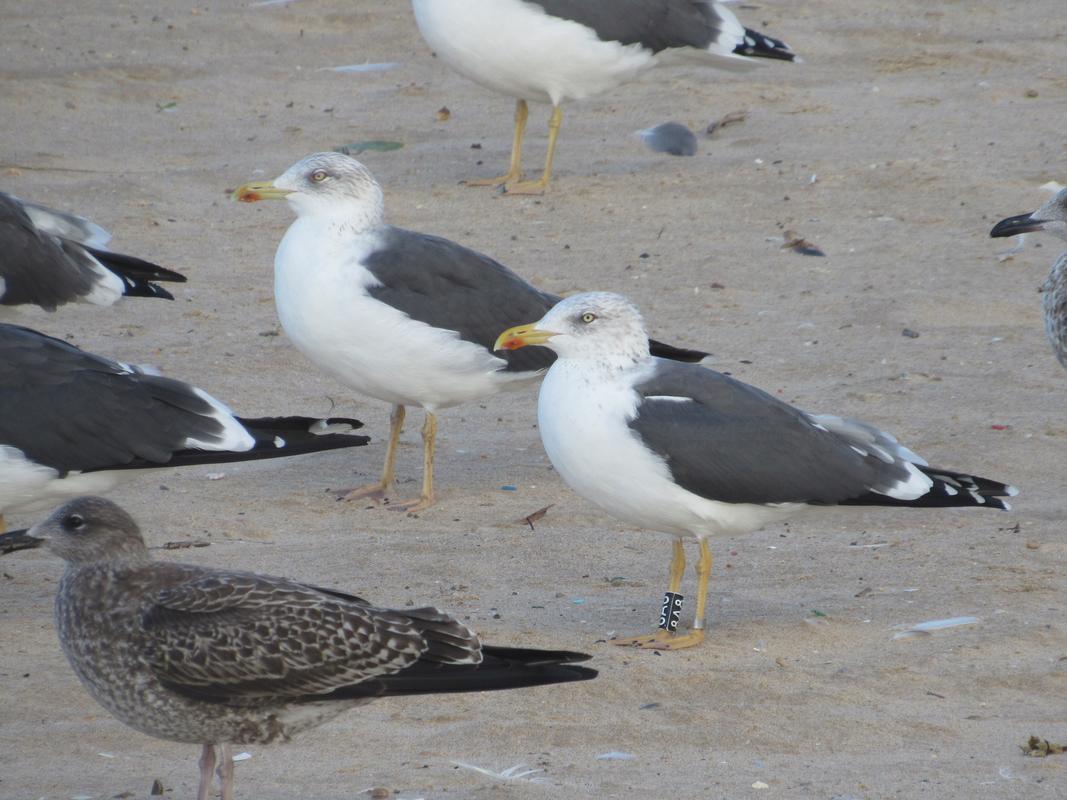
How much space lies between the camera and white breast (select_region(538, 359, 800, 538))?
603 cm

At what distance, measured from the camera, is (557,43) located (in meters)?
11.1

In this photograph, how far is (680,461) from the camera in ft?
19.8

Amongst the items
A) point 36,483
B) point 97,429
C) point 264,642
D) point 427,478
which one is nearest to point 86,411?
point 97,429

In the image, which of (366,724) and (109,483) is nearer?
(366,724)

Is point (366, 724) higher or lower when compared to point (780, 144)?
lower

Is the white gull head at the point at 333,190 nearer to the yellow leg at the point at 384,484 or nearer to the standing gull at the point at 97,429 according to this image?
the yellow leg at the point at 384,484

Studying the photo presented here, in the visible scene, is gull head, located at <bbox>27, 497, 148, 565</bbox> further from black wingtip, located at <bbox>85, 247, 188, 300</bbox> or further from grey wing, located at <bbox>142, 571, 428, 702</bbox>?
black wingtip, located at <bbox>85, 247, 188, 300</bbox>

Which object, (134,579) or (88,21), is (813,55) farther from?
(134,579)

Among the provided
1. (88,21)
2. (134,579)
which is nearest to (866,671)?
(134,579)

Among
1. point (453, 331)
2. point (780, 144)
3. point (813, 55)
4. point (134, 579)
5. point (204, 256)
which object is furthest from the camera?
point (813, 55)

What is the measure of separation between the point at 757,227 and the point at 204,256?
11.1ft

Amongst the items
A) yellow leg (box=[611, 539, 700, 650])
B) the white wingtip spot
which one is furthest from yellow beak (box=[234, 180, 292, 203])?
yellow leg (box=[611, 539, 700, 650])

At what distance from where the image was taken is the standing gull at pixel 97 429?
20.8ft

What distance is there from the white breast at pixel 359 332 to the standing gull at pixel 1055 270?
2.60 meters
